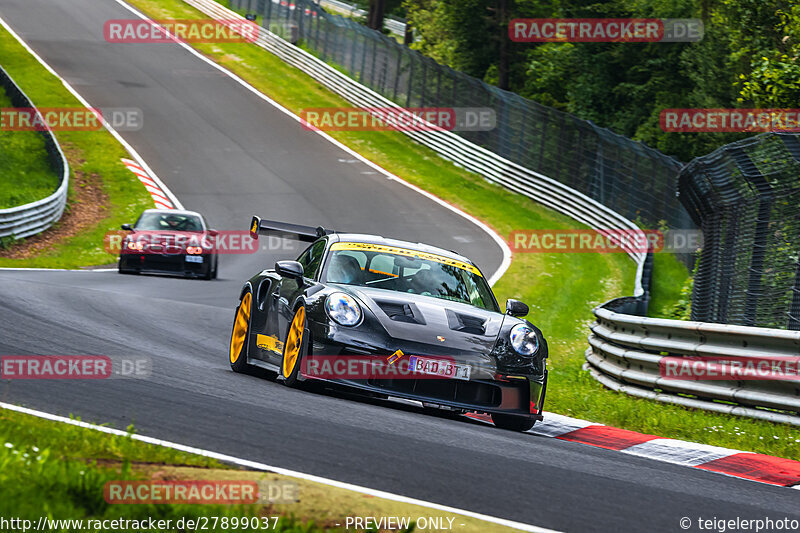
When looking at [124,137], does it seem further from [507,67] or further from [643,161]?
[643,161]

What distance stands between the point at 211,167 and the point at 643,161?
1411 centimetres

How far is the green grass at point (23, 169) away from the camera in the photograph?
28938mm

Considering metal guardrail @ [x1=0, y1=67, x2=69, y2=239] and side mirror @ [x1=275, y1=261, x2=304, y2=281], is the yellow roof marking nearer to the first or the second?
side mirror @ [x1=275, y1=261, x2=304, y2=281]

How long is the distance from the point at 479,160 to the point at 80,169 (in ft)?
41.4

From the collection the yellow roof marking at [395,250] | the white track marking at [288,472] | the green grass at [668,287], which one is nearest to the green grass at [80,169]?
the green grass at [668,287]

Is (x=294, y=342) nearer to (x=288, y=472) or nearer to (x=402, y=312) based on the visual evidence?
(x=402, y=312)

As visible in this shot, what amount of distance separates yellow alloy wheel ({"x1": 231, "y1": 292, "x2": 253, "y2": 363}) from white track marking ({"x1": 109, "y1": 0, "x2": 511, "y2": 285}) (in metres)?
12.7

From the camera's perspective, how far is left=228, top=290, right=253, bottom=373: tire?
10.0m

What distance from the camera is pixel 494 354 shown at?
834 centimetres

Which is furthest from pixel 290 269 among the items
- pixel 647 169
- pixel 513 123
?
pixel 513 123

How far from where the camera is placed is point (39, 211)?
2589 centimetres

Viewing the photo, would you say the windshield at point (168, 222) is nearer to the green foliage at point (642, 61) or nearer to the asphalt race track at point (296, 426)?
the asphalt race track at point (296, 426)

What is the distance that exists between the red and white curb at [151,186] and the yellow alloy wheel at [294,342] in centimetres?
2175

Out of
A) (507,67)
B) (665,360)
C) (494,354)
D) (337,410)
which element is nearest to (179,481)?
(337,410)
